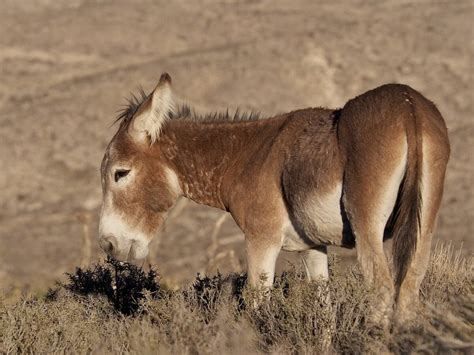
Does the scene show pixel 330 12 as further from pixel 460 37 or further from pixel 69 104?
pixel 69 104

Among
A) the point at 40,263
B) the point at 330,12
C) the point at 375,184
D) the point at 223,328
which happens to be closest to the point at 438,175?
the point at 375,184

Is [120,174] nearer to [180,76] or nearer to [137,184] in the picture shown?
[137,184]

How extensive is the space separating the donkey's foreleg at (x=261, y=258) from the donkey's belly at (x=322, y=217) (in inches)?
11.8

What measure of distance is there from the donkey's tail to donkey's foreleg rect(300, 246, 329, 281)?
173 cm

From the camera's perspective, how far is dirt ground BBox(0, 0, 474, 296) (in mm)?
23422

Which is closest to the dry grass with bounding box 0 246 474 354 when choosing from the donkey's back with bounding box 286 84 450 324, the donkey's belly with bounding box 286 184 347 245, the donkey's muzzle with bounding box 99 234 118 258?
the donkey's back with bounding box 286 84 450 324

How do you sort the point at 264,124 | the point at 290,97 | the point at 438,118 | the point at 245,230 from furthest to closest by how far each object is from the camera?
the point at 290,97, the point at 264,124, the point at 245,230, the point at 438,118

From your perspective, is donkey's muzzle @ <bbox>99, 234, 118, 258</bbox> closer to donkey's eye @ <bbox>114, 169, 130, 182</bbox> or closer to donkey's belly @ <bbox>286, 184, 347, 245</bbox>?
donkey's eye @ <bbox>114, 169, 130, 182</bbox>

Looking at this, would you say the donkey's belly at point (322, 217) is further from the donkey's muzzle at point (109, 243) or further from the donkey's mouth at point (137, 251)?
the donkey's muzzle at point (109, 243)

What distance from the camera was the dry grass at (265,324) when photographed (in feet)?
22.6

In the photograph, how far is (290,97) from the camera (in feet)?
91.5

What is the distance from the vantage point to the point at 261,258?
8.49 meters

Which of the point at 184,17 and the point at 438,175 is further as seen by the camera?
the point at 184,17

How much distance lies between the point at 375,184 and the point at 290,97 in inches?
813
